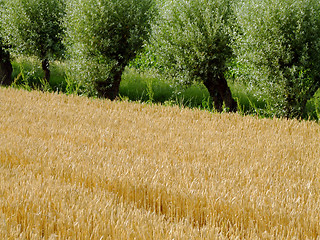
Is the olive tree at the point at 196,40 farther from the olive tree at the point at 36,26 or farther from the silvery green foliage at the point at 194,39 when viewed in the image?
the olive tree at the point at 36,26

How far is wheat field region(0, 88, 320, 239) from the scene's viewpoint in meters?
3.08

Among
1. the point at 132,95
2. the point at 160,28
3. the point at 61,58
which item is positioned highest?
the point at 160,28

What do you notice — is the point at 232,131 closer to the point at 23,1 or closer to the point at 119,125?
the point at 119,125

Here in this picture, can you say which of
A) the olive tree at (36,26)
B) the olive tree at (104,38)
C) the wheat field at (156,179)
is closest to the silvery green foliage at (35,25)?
the olive tree at (36,26)

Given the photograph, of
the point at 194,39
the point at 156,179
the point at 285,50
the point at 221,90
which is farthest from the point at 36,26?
the point at 156,179

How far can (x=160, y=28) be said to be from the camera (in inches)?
548

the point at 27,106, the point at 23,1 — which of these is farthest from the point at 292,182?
the point at 23,1

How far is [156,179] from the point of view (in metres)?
4.15

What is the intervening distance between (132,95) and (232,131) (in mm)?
12064

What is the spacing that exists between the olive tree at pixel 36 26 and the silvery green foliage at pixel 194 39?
614cm

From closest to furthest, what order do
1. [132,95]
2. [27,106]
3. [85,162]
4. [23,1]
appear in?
[85,162], [27,106], [23,1], [132,95]

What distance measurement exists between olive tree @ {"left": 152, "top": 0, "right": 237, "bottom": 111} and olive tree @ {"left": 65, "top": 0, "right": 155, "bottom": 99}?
108 centimetres

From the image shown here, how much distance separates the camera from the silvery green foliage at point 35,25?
17.4 meters

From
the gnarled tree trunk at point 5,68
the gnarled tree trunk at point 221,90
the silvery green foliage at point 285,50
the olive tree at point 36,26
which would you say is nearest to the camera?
the silvery green foliage at point 285,50
